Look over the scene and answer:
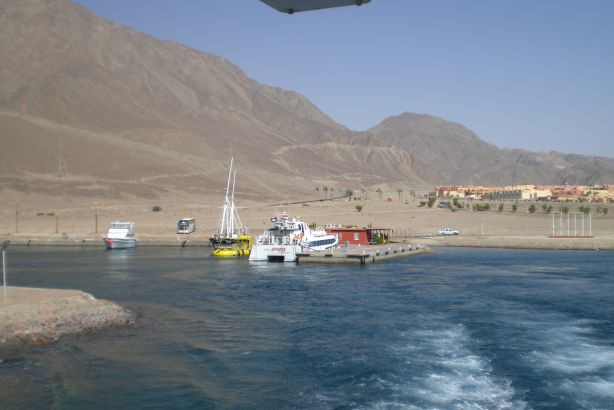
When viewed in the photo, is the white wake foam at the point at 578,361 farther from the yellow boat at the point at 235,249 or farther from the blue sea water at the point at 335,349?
the yellow boat at the point at 235,249

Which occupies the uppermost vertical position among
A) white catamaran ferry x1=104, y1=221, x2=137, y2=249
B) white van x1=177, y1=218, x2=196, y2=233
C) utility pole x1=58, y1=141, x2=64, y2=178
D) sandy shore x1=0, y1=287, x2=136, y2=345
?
utility pole x1=58, y1=141, x2=64, y2=178

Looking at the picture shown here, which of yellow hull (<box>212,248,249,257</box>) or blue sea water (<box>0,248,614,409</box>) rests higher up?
yellow hull (<box>212,248,249,257</box>)

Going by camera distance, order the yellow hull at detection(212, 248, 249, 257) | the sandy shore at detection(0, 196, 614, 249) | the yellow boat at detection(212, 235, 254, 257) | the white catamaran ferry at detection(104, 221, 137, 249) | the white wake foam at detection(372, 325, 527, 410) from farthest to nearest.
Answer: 1. the sandy shore at detection(0, 196, 614, 249)
2. the white catamaran ferry at detection(104, 221, 137, 249)
3. the yellow boat at detection(212, 235, 254, 257)
4. the yellow hull at detection(212, 248, 249, 257)
5. the white wake foam at detection(372, 325, 527, 410)

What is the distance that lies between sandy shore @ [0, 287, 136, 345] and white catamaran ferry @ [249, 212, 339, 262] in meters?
26.0

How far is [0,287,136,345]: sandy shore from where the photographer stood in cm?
2227

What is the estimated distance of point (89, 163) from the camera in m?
160

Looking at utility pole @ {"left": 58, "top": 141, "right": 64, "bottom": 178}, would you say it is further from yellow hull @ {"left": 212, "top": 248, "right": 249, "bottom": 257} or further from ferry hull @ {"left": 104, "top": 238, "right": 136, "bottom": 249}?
yellow hull @ {"left": 212, "top": 248, "right": 249, "bottom": 257}

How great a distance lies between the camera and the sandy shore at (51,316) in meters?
22.3

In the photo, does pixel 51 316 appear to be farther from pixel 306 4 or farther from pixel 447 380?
pixel 306 4

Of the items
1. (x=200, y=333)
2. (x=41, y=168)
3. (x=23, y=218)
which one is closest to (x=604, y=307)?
(x=200, y=333)

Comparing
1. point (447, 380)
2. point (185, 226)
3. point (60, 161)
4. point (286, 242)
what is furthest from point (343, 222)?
point (60, 161)

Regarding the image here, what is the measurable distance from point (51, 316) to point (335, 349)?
976 centimetres

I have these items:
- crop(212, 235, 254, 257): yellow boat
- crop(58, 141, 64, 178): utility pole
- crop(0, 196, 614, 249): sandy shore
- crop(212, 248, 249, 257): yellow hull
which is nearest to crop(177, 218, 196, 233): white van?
crop(0, 196, 614, 249): sandy shore

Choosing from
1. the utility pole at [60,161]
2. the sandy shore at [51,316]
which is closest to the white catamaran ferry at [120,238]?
the sandy shore at [51,316]
